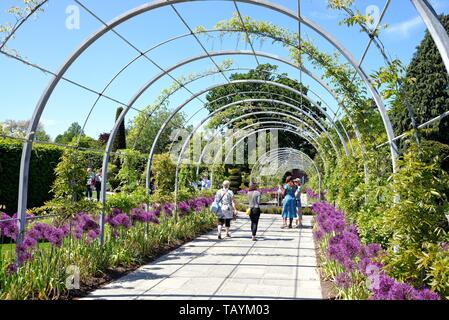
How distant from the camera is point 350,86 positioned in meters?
7.46

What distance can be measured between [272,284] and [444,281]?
135 inches

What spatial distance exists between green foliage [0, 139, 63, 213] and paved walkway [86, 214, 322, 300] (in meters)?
6.22

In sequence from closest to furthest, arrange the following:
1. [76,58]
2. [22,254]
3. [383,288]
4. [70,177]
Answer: [383,288], [22,254], [76,58], [70,177]

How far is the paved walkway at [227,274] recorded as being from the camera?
573 centimetres

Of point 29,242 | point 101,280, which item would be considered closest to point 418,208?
point 29,242

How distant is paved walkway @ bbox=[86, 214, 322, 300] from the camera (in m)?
5.73

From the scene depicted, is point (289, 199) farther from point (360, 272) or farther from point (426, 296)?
point (426, 296)

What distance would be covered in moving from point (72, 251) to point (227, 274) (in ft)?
8.06

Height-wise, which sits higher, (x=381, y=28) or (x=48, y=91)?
(x=381, y=28)

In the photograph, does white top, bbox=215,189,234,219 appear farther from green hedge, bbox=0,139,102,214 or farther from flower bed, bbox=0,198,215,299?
green hedge, bbox=0,139,102,214

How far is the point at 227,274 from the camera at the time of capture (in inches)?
275

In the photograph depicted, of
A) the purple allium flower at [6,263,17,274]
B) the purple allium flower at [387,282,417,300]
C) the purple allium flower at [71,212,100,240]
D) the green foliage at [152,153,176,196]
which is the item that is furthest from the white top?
the purple allium flower at [387,282,417,300]
